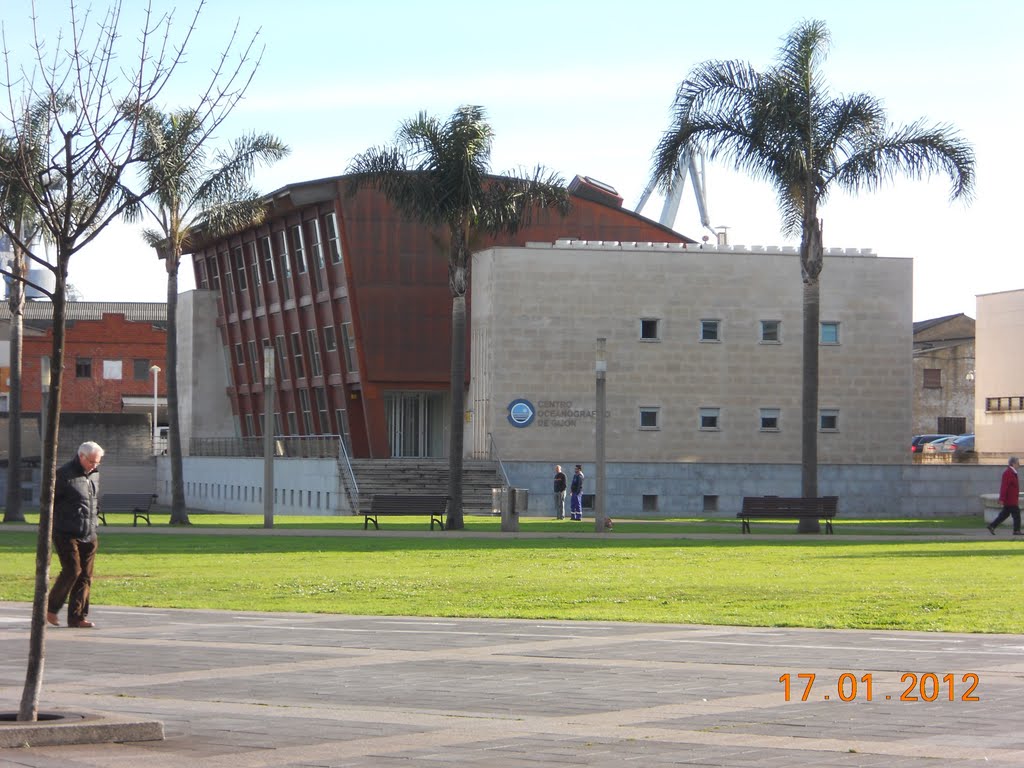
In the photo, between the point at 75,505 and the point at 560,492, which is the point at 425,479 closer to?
the point at 560,492

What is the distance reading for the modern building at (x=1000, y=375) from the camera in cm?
6412

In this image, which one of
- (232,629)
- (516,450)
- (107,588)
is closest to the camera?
(232,629)

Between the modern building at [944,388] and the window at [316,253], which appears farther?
the modern building at [944,388]

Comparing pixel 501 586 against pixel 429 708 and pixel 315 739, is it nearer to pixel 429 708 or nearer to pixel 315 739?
pixel 429 708

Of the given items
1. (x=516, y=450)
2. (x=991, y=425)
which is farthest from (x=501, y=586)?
(x=991, y=425)

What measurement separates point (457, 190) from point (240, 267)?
35339 millimetres

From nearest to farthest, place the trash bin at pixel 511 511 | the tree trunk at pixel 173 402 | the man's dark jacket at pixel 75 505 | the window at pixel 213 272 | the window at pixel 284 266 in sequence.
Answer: the man's dark jacket at pixel 75 505
the trash bin at pixel 511 511
the tree trunk at pixel 173 402
the window at pixel 284 266
the window at pixel 213 272

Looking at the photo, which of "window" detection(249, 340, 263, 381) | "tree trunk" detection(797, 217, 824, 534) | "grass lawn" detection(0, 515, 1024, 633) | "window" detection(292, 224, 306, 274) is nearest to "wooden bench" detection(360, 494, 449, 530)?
"grass lawn" detection(0, 515, 1024, 633)

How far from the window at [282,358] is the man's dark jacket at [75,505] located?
166ft

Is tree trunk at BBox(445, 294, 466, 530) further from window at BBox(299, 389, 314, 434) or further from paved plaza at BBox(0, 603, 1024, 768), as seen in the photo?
window at BBox(299, 389, 314, 434)

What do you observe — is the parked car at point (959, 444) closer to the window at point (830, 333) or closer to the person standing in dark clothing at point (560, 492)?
the window at point (830, 333)

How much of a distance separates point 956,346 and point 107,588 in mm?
78258

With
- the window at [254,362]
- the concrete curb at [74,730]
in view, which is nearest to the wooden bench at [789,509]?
the concrete curb at [74,730]

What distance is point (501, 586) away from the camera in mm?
20000
